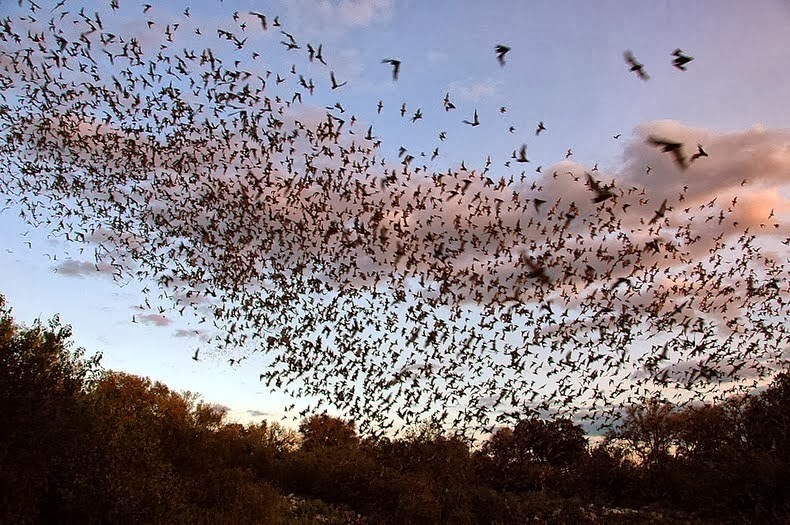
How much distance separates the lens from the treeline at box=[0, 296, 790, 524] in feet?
60.3

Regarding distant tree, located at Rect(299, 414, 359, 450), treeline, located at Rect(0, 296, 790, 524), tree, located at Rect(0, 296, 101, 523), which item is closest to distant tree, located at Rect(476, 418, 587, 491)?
treeline, located at Rect(0, 296, 790, 524)

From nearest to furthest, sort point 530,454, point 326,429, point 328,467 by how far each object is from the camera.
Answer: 1. point 328,467
2. point 530,454
3. point 326,429

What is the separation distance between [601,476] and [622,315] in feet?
52.7

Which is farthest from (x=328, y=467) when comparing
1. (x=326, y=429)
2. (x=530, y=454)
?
(x=326, y=429)

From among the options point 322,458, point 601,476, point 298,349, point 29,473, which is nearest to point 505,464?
point 601,476

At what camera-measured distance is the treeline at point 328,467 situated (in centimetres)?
1839

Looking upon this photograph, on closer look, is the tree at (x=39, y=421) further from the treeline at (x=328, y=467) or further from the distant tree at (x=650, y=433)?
the distant tree at (x=650, y=433)

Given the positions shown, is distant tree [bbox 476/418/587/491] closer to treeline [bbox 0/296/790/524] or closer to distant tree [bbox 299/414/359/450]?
treeline [bbox 0/296/790/524]

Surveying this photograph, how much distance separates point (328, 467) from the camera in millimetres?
30234

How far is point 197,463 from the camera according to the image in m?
28.8

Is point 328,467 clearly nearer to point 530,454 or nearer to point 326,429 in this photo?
point 530,454

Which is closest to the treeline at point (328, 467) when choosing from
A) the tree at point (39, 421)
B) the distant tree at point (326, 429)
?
the tree at point (39, 421)

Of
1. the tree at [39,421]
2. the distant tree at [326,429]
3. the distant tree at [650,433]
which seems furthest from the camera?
the distant tree at [326,429]

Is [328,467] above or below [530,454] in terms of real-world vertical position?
below
